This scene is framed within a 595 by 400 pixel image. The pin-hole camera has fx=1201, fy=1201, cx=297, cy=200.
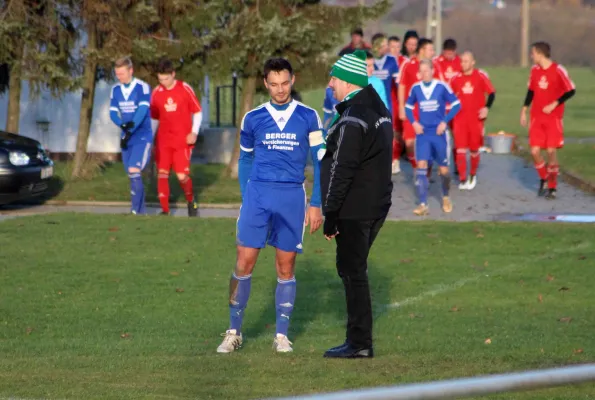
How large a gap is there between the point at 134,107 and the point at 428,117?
3987 millimetres

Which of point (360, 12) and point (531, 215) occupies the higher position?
point (360, 12)

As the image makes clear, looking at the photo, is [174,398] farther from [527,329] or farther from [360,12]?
[360,12]

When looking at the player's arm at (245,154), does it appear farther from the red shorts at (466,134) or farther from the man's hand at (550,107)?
the red shorts at (466,134)

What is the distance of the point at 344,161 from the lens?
735 cm

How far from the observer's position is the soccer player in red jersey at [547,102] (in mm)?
17562

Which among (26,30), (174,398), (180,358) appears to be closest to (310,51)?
(26,30)

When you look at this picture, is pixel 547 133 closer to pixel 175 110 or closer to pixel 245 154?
pixel 175 110

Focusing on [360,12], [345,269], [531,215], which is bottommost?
[531,215]

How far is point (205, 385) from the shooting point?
6.93 m

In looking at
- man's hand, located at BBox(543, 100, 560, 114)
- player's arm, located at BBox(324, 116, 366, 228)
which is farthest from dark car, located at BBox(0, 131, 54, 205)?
player's arm, located at BBox(324, 116, 366, 228)

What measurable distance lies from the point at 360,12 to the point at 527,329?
12.1m

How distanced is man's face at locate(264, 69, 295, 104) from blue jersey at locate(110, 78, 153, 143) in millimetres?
7902

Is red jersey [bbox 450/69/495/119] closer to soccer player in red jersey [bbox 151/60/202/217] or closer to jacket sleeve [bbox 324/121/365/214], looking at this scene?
soccer player in red jersey [bbox 151/60/202/217]

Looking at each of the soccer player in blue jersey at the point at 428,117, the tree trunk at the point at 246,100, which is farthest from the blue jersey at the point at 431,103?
the tree trunk at the point at 246,100
